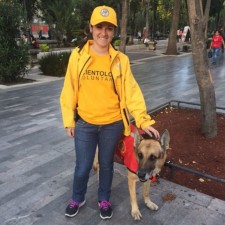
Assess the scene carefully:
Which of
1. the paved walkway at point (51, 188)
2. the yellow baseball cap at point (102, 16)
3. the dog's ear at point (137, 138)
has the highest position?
the yellow baseball cap at point (102, 16)

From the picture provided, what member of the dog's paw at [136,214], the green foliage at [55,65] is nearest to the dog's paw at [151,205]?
the dog's paw at [136,214]

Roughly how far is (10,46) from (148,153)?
10569mm

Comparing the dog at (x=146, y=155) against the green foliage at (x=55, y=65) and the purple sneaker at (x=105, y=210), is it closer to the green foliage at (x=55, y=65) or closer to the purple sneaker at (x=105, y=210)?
the purple sneaker at (x=105, y=210)

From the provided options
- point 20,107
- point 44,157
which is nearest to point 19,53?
point 20,107

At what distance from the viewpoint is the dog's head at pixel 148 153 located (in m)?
3.13

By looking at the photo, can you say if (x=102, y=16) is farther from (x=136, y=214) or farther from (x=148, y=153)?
(x=136, y=214)

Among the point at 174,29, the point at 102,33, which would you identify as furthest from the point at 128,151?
the point at 174,29

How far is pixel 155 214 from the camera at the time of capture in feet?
12.2

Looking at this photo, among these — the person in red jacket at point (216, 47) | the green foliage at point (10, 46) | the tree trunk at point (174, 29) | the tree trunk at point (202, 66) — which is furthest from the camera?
the tree trunk at point (174, 29)

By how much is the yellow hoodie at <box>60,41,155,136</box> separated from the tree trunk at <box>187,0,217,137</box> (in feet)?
9.02

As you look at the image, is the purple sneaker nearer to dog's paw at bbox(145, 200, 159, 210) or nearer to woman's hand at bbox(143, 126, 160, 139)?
dog's paw at bbox(145, 200, 159, 210)

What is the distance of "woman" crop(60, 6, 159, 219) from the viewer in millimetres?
3188

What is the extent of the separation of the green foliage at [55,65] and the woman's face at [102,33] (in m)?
11.5

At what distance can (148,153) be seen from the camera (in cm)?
319
